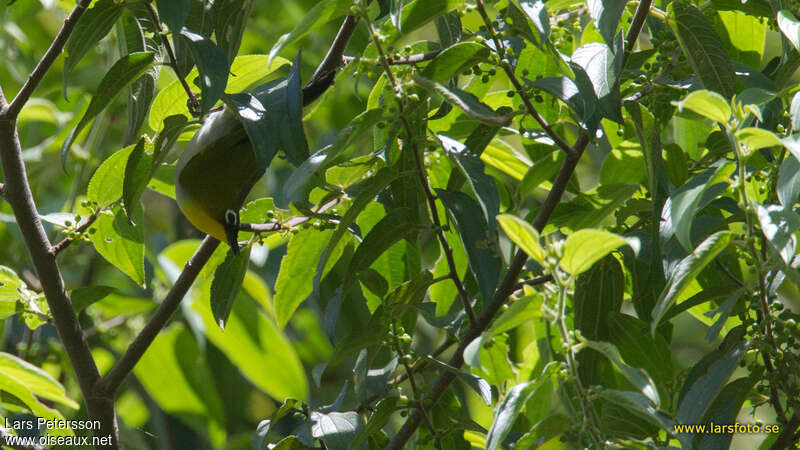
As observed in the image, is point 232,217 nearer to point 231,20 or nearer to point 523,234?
point 231,20

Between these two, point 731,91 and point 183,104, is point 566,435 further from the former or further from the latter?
point 183,104

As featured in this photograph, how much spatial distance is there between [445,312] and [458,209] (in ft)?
1.59

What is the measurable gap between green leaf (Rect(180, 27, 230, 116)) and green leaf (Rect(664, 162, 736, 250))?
648mm

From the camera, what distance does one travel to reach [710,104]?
94 centimetres

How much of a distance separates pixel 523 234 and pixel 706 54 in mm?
494

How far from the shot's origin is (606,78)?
116cm

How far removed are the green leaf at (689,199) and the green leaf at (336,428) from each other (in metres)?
0.62

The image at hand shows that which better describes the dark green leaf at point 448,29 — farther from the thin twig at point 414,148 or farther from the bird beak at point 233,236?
the bird beak at point 233,236

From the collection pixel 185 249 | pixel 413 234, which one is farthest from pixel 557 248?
pixel 185 249

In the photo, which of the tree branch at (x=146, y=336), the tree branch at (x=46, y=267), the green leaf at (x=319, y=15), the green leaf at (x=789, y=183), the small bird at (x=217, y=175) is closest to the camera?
the green leaf at (x=789, y=183)

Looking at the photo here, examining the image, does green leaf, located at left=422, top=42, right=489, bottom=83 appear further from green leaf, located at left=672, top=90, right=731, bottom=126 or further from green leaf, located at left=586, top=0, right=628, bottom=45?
green leaf, located at left=672, top=90, right=731, bottom=126

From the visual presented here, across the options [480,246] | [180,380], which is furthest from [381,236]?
[180,380]

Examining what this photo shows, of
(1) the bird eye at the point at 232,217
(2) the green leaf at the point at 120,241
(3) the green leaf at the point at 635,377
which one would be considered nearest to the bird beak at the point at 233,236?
(1) the bird eye at the point at 232,217

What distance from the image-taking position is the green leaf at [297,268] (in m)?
1.54
